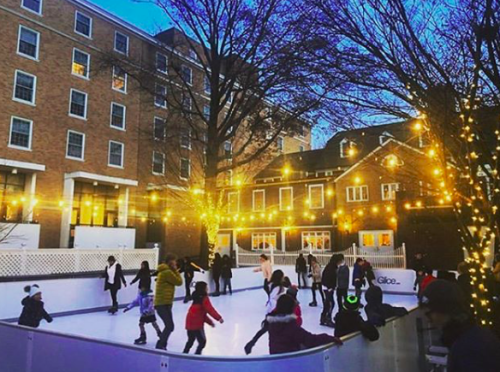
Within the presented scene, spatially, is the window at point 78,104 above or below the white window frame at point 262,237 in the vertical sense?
above

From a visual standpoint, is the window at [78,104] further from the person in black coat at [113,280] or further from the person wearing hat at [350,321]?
the person wearing hat at [350,321]

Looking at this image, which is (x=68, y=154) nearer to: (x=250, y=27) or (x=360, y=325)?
(x=250, y=27)

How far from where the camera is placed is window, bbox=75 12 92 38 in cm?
2439

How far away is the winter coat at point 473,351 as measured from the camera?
2.00 meters

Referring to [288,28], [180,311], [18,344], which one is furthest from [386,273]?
[18,344]

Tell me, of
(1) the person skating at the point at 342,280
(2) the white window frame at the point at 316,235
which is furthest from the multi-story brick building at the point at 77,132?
(1) the person skating at the point at 342,280

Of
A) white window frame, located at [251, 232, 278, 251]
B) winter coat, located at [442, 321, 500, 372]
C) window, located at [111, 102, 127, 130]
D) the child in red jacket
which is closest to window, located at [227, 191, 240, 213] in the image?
white window frame, located at [251, 232, 278, 251]

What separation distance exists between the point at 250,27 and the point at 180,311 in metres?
11.4

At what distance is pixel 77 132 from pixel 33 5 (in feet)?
23.7

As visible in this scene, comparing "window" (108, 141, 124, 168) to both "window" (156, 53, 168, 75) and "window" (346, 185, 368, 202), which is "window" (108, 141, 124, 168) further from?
"window" (346, 185, 368, 202)

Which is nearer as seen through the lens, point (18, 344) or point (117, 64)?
point (18, 344)

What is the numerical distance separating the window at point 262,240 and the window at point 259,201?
7.40 feet

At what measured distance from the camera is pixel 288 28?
7.23 m

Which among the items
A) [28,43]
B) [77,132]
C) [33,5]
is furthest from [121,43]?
[77,132]
